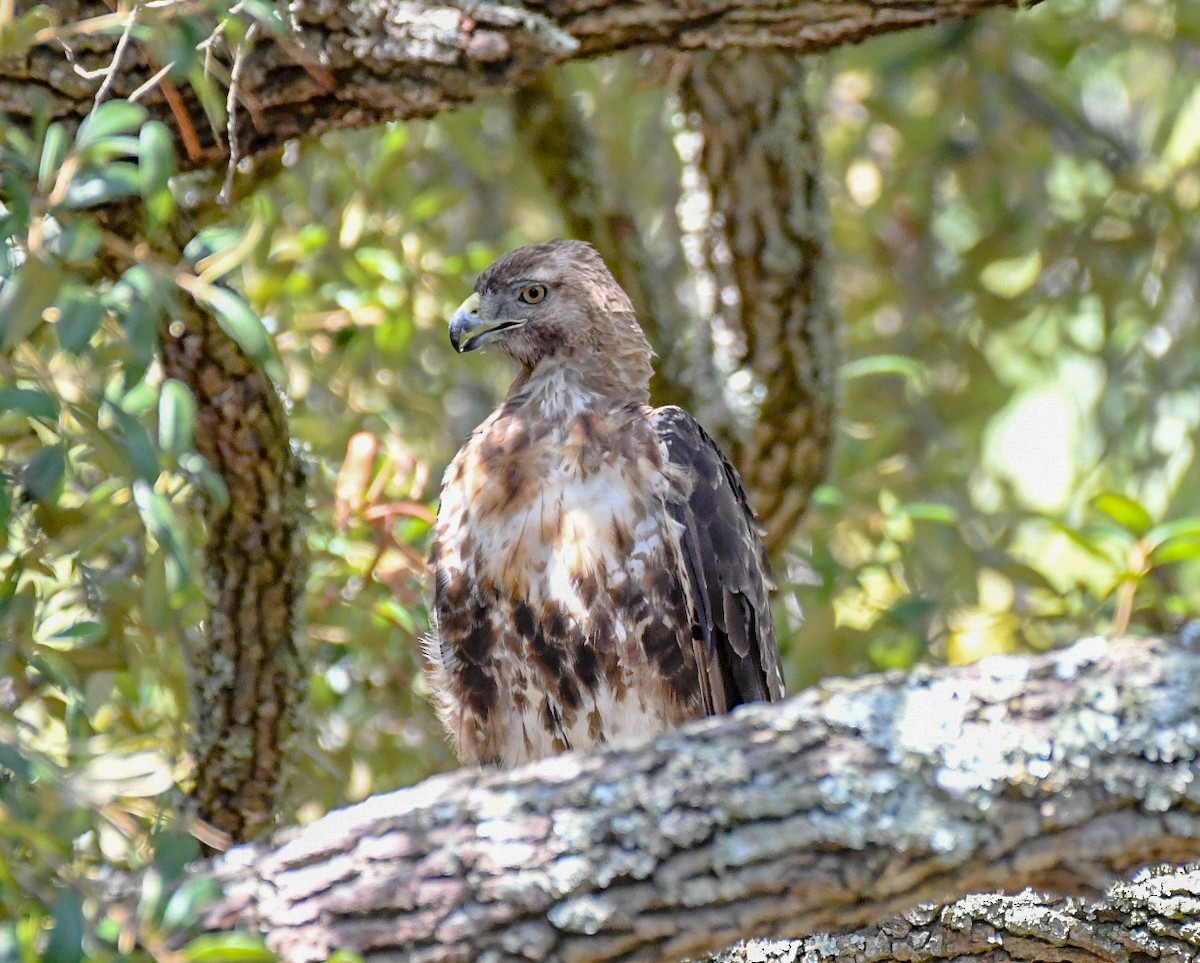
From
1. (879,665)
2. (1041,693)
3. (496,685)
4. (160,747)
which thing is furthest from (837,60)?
(1041,693)

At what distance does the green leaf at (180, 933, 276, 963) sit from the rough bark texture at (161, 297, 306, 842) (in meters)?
1.84

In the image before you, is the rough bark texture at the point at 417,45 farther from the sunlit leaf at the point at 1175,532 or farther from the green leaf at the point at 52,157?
the sunlit leaf at the point at 1175,532

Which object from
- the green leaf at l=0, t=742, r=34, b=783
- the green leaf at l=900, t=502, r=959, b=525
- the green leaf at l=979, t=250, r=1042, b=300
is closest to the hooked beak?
the green leaf at l=900, t=502, r=959, b=525

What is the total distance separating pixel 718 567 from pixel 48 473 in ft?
6.85

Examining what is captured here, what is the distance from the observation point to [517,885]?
2.34 m

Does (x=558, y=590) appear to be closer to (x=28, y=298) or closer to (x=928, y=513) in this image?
(x=928, y=513)

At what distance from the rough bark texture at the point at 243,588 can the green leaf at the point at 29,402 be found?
48.2 inches

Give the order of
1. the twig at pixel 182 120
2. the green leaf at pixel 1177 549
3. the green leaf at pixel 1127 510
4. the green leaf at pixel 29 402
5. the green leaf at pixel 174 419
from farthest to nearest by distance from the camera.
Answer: the green leaf at pixel 1127 510 → the green leaf at pixel 1177 549 → the twig at pixel 182 120 → the green leaf at pixel 174 419 → the green leaf at pixel 29 402

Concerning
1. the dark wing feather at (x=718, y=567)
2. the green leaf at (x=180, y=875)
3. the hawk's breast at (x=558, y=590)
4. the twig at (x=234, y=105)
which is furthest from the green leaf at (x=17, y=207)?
the dark wing feather at (x=718, y=567)

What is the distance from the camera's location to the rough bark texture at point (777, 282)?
5180 mm

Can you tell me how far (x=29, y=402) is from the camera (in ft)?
7.30

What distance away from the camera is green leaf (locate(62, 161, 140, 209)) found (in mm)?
2273

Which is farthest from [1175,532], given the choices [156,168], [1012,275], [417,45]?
[1012,275]

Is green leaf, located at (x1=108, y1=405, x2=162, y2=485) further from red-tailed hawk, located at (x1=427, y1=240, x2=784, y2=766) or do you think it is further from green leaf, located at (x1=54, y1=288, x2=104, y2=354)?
red-tailed hawk, located at (x1=427, y1=240, x2=784, y2=766)
